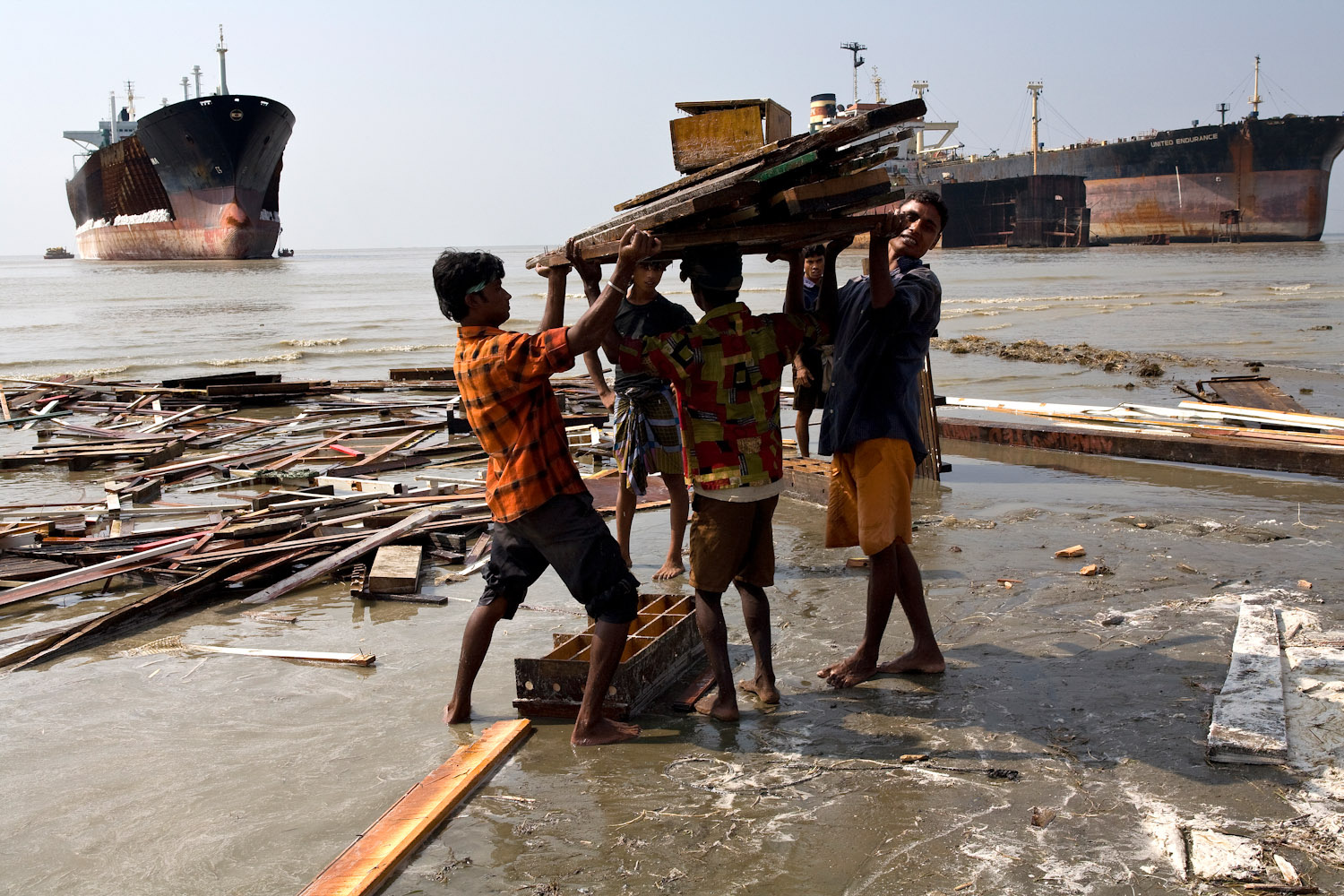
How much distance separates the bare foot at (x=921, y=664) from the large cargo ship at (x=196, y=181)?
63.2 m

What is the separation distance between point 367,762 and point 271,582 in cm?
273

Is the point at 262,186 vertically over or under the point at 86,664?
over

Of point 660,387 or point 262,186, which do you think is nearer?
point 660,387

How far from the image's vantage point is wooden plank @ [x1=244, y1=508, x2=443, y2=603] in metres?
5.68

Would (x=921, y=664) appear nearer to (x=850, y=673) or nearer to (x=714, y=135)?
(x=850, y=673)

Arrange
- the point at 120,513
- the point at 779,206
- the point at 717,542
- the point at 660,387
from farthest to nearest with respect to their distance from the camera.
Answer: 1. the point at 120,513
2. the point at 660,387
3. the point at 717,542
4. the point at 779,206

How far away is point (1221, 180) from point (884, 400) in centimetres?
7358

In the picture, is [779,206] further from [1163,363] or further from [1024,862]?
[1163,363]

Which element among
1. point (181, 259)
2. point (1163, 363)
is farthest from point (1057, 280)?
point (181, 259)

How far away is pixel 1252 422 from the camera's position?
9.17 m

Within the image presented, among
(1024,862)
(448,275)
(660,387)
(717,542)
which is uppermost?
(448,275)

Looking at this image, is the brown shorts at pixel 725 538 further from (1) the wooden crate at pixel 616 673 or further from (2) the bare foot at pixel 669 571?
(2) the bare foot at pixel 669 571

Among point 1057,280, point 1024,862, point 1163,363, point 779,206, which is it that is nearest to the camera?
point 1024,862

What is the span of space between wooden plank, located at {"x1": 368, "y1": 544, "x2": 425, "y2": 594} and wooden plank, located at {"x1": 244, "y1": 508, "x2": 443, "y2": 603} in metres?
0.21
